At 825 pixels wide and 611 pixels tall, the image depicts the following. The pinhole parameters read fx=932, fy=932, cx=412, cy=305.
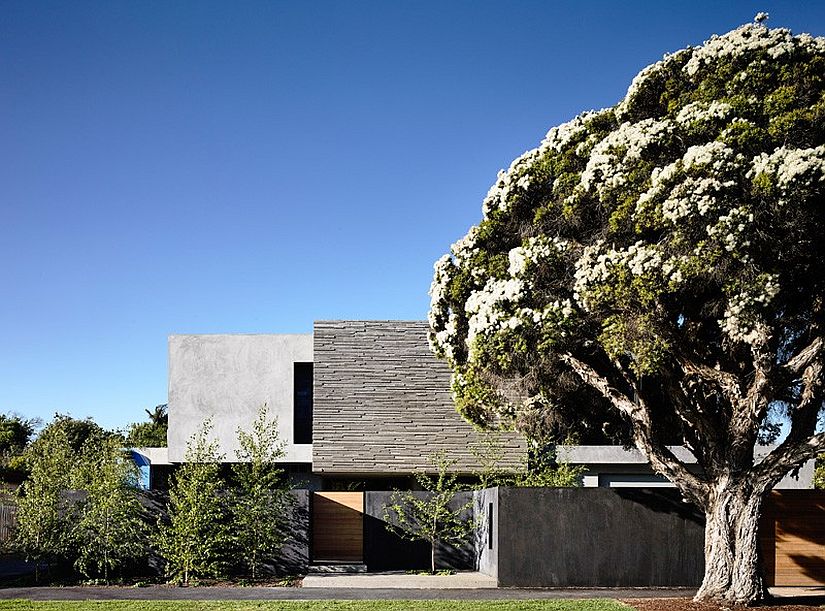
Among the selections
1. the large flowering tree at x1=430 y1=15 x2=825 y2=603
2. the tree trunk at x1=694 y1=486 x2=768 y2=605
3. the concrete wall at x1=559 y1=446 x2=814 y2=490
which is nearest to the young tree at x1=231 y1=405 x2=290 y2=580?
the large flowering tree at x1=430 y1=15 x2=825 y2=603

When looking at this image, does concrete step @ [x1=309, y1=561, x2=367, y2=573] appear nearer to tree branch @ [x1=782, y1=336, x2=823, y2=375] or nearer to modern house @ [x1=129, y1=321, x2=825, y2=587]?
modern house @ [x1=129, y1=321, x2=825, y2=587]

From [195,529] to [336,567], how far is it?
3805 mm

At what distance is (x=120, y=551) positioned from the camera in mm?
18672

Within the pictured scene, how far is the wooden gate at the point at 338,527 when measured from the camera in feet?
68.9

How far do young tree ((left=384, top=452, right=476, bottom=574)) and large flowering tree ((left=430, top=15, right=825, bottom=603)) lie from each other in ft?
12.4

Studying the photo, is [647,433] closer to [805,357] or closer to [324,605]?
[805,357]

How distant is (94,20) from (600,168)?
29.4 ft

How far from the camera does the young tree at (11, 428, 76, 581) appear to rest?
724 inches

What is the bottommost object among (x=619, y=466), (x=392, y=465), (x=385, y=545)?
(x=385, y=545)

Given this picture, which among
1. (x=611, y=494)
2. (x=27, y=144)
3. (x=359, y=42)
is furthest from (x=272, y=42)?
(x=611, y=494)

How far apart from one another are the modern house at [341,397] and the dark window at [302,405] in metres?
0.27

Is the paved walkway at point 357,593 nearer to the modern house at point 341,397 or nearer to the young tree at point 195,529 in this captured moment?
the young tree at point 195,529

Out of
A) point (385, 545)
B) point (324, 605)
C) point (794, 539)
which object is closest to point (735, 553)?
point (794, 539)

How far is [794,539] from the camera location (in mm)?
17688
